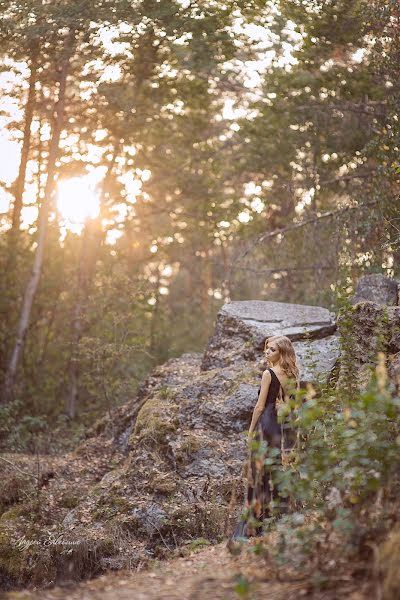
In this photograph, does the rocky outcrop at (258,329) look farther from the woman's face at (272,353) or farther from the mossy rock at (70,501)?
the woman's face at (272,353)

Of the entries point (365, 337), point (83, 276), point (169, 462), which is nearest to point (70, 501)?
point (169, 462)

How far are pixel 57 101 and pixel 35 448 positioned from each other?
7.81 meters

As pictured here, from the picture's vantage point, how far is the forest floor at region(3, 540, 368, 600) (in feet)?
15.5

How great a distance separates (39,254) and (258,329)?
6.48 m

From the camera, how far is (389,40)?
1344 centimetres

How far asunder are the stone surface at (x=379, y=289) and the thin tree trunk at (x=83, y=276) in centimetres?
757

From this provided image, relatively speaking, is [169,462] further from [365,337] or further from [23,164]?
[23,164]

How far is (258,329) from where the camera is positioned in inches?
477

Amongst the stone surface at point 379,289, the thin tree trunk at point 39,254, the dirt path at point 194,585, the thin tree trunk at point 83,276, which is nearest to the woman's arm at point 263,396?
the dirt path at point 194,585

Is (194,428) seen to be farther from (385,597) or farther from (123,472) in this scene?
(385,597)

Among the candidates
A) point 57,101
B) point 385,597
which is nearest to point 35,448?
point 57,101

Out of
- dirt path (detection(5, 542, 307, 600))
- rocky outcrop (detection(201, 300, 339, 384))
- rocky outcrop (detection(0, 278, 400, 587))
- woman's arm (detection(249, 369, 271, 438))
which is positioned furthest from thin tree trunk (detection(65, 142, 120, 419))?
dirt path (detection(5, 542, 307, 600))

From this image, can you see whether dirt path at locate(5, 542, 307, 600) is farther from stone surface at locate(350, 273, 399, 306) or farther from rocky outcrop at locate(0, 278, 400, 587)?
stone surface at locate(350, 273, 399, 306)

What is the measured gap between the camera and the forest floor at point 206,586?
15.5 feet
